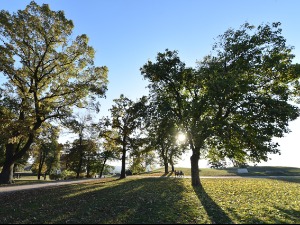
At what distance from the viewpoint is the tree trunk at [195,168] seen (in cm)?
2481

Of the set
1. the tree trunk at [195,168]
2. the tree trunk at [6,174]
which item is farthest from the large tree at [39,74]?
the tree trunk at [195,168]

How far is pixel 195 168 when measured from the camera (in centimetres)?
2536

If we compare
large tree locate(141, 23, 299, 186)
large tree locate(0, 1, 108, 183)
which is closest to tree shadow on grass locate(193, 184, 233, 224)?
large tree locate(141, 23, 299, 186)

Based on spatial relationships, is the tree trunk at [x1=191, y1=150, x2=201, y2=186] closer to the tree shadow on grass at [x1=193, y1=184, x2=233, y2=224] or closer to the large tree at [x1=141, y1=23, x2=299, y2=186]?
the large tree at [x1=141, y1=23, x2=299, y2=186]

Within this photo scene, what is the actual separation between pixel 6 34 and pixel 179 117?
2126cm

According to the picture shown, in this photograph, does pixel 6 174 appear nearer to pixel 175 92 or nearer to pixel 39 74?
pixel 39 74

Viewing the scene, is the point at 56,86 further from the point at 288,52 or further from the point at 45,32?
the point at 288,52

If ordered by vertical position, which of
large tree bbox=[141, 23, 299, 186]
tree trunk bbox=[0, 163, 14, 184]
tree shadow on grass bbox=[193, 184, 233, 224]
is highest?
large tree bbox=[141, 23, 299, 186]

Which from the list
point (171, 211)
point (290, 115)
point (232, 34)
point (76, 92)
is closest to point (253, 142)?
point (290, 115)

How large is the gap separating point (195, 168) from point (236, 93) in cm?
965

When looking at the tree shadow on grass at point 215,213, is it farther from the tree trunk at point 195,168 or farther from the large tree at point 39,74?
the large tree at point 39,74

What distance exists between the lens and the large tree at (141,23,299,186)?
730 inches

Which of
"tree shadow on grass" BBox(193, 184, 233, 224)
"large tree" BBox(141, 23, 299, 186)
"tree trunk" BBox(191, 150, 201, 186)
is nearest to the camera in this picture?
"tree shadow on grass" BBox(193, 184, 233, 224)

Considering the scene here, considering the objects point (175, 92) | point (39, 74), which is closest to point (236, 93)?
point (175, 92)
